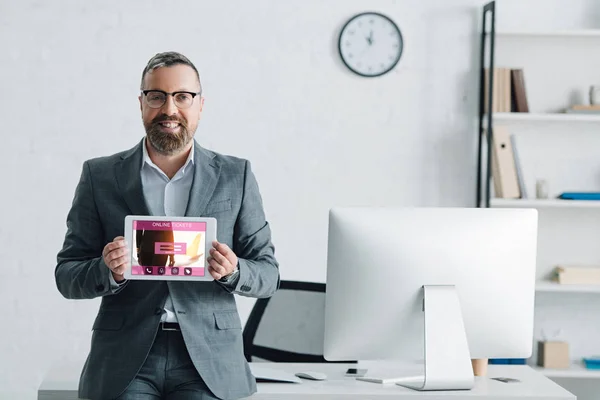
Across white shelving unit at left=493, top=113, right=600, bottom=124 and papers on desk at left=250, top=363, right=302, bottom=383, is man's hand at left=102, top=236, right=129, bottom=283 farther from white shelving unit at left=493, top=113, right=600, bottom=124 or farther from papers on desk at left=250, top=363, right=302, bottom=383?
white shelving unit at left=493, top=113, right=600, bottom=124

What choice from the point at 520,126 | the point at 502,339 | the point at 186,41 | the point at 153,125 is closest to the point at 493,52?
the point at 520,126

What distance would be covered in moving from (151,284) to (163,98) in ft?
1.33

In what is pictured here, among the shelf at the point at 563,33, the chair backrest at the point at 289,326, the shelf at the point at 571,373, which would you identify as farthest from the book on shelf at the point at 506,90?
the chair backrest at the point at 289,326

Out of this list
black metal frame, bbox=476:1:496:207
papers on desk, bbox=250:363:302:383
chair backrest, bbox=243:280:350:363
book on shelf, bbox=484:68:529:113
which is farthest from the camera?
book on shelf, bbox=484:68:529:113

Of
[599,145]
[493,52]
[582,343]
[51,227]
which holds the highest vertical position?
[493,52]

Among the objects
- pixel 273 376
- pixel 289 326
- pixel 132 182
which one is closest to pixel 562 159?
pixel 289 326

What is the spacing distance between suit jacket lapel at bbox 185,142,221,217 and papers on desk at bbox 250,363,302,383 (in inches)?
19.2

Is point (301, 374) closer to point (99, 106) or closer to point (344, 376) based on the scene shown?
point (344, 376)

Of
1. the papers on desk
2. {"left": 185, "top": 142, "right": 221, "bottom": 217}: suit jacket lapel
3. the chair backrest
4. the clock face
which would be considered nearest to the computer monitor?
the papers on desk

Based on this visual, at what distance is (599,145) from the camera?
391 centimetres

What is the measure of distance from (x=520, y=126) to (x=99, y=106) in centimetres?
189

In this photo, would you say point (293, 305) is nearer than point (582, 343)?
Yes

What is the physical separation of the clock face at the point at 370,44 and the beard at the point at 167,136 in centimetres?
205

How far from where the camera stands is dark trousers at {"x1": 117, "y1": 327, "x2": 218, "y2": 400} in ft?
5.90
